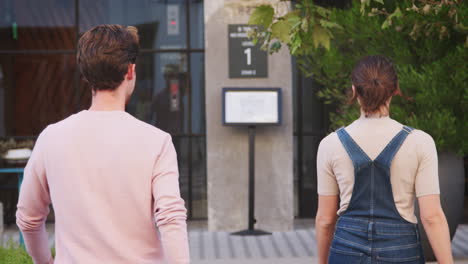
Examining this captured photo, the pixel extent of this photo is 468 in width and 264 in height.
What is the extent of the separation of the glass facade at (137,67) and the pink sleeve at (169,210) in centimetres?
932

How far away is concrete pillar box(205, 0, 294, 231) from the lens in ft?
36.8

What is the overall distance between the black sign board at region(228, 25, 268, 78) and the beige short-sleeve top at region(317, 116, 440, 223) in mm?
7572

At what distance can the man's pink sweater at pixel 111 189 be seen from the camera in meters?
2.52

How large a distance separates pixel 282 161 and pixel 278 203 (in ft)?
1.87

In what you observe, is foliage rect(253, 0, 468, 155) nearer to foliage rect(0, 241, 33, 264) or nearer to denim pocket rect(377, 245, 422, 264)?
foliage rect(0, 241, 33, 264)

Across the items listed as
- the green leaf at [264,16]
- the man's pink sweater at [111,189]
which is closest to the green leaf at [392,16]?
the green leaf at [264,16]

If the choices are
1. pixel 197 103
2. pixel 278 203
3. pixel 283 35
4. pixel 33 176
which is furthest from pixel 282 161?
pixel 33 176

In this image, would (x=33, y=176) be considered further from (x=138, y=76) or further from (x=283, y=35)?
(x=138, y=76)

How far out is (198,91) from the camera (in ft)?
39.0

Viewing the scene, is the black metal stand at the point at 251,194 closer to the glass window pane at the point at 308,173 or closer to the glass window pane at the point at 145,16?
the glass window pane at the point at 308,173

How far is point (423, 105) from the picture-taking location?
8.17 metres

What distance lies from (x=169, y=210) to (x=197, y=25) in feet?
31.4

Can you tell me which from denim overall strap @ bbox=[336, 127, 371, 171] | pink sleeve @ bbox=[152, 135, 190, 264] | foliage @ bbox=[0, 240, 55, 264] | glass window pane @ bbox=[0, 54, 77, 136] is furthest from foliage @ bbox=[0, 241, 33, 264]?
glass window pane @ bbox=[0, 54, 77, 136]

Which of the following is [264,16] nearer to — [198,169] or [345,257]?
[345,257]
